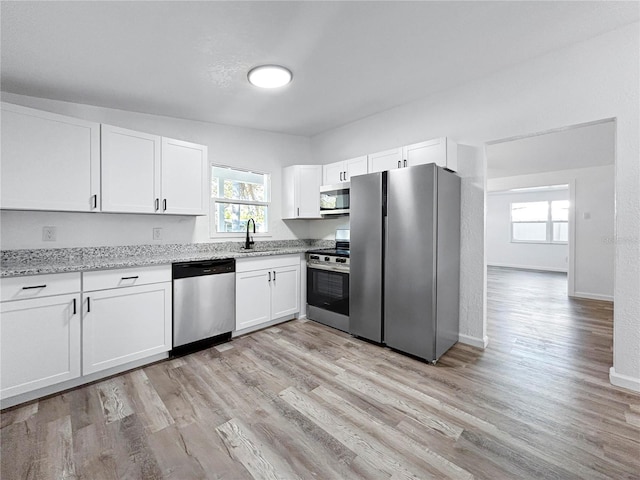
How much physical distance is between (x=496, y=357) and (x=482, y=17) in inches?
110

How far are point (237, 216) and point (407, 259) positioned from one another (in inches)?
94.2

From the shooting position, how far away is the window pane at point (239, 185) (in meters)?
3.72

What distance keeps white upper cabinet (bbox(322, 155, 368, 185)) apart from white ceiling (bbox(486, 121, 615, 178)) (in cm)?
159

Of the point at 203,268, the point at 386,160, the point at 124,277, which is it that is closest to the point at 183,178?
the point at 203,268

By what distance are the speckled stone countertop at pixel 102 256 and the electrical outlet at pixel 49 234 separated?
0.31ft

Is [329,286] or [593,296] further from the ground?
[329,286]

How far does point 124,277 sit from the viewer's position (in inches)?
93.5

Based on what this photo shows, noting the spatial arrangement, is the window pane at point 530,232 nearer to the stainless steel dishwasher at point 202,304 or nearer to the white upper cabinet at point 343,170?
the white upper cabinet at point 343,170

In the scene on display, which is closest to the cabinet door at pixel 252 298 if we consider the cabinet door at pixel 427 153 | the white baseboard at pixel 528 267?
the cabinet door at pixel 427 153

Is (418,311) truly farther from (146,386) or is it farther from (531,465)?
(146,386)

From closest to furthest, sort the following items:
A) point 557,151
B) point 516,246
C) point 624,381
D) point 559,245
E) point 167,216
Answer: point 624,381, point 167,216, point 557,151, point 559,245, point 516,246

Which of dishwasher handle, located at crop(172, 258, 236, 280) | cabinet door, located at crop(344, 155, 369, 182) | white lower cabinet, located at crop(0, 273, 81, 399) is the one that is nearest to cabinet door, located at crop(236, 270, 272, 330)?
dishwasher handle, located at crop(172, 258, 236, 280)

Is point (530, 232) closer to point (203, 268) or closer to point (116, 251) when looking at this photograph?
point (203, 268)

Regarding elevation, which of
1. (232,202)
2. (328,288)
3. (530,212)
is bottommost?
(328,288)
